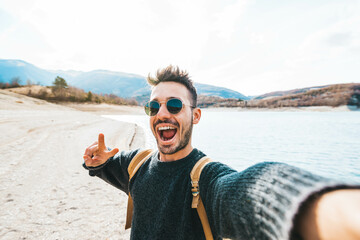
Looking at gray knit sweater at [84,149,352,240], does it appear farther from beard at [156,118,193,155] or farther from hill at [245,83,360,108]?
hill at [245,83,360,108]

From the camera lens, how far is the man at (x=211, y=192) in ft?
1.90

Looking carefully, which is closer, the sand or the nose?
the nose

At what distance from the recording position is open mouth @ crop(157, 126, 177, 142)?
6.21 feet

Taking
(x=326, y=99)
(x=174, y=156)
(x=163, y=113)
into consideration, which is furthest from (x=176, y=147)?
(x=326, y=99)

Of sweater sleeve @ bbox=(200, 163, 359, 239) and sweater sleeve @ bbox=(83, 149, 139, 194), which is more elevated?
sweater sleeve @ bbox=(200, 163, 359, 239)

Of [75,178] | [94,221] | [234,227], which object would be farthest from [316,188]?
[75,178]

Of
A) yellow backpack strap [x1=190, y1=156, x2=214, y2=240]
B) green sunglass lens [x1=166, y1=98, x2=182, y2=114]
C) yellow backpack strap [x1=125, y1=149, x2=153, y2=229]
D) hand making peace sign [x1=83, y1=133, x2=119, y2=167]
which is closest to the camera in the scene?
yellow backpack strap [x1=190, y1=156, x2=214, y2=240]

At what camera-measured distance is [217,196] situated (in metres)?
1.05

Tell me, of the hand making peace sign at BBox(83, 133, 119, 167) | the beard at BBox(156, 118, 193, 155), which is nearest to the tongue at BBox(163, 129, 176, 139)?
the beard at BBox(156, 118, 193, 155)

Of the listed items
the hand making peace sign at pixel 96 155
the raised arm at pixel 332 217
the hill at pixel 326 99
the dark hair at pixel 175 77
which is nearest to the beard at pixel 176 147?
the dark hair at pixel 175 77

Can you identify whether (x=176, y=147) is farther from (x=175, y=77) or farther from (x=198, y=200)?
(x=175, y=77)

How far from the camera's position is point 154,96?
6.54 feet

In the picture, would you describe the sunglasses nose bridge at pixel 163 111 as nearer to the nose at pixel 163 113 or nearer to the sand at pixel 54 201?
the nose at pixel 163 113

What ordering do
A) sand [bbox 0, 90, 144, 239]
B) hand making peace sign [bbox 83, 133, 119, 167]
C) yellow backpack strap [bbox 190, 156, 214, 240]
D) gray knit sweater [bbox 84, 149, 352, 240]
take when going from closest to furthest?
gray knit sweater [bbox 84, 149, 352, 240] → yellow backpack strap [bbox 190, 156, 214, 240] → hand making peace sign [bbox 83, 133, 119, 167] → sand [bbox 0, 90, 144, 239]
